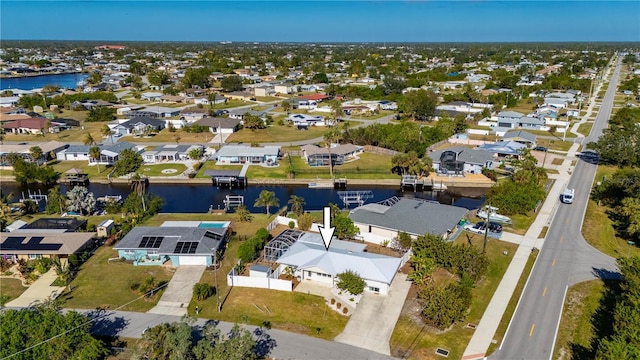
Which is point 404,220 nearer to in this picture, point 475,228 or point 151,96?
point 475,228

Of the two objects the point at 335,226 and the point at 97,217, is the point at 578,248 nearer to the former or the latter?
the point at 335,226

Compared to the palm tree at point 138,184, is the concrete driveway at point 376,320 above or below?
below

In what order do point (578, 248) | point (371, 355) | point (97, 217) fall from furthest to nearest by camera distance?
point (97, 217)
point (578, 248)
point (371, 355)

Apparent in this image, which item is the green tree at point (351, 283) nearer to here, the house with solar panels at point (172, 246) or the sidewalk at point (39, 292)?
the house with solar panels at point (172, 246)

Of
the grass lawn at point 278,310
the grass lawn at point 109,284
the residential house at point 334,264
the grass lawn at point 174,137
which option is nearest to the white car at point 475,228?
the residential house at point 334,264

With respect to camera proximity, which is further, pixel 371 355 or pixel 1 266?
pixel 1 266

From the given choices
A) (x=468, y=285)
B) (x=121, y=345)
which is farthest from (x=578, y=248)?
(x=121, y=345)

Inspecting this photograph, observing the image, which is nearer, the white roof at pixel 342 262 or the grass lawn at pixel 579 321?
the grass lawn at pixel 579 321
